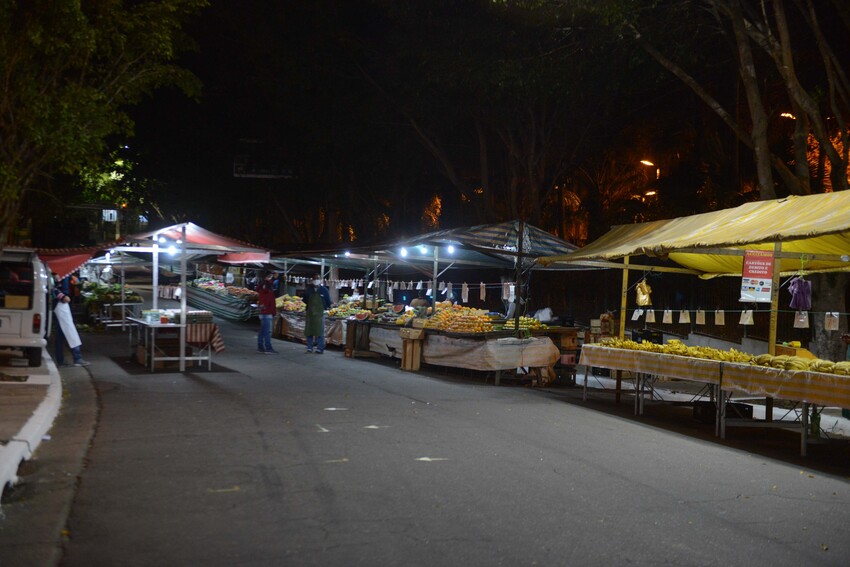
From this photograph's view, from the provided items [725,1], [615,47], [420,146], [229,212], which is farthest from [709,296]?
[229,212]

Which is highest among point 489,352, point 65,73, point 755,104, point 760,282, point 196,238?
point 755,104

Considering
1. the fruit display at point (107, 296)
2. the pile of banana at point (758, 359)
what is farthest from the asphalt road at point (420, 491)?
the fruit display at point (107, 296)

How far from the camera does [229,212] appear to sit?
144 feet

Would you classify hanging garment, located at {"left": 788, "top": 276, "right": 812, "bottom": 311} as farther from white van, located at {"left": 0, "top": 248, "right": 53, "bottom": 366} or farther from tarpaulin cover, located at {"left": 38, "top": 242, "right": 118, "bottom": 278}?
tarpaulin cover, located at {"left": 38, "top": 242, "right": 118, "bottom": 278}

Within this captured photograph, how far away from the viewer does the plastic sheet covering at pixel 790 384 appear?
871 centimetres

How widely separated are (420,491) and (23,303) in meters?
10.9

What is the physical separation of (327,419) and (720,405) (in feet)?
18.4

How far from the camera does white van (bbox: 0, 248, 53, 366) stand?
14266 millimetres

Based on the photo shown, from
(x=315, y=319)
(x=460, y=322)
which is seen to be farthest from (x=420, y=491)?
(x=315, y=319)

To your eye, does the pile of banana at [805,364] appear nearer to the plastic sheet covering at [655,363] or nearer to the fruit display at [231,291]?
the plastic sheet covering at [655,363]

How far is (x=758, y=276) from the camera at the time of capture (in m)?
10.7

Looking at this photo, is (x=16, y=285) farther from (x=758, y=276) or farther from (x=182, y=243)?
(x=758, y=276)

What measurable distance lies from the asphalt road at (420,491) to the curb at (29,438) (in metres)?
0.31

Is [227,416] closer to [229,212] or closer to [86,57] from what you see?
[86,57]
